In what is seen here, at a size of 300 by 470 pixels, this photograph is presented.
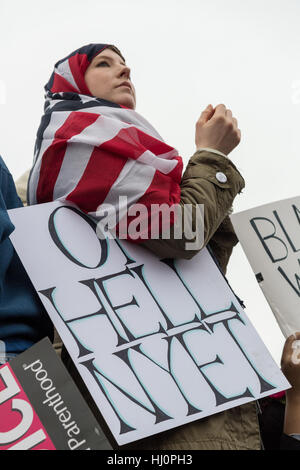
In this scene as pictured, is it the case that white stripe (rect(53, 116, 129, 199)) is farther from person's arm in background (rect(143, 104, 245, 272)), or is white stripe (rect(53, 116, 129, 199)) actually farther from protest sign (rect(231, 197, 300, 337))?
protest sign (rect(231, 197, 300, 337))

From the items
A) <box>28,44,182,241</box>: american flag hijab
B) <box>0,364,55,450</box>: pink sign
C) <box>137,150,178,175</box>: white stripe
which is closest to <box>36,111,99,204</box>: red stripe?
<box>28,44,182,241</box>: american flag hijab

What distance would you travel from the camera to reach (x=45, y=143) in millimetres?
829

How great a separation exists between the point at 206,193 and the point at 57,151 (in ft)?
0.77

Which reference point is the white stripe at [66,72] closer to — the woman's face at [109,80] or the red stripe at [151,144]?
the woman's face at [109,80]

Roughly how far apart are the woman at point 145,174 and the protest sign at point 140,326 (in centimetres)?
4

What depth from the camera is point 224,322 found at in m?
0.75

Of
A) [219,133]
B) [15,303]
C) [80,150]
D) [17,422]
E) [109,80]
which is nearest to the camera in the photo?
[17,422]

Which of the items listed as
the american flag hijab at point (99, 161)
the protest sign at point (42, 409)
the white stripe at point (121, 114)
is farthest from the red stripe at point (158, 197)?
the protest sign at point (42, 409)

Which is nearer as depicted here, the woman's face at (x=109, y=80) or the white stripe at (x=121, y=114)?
the white stripe at (x=121, y=114)

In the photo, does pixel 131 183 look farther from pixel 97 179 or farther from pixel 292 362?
pixel 292 362

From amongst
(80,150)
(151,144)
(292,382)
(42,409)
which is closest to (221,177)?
(151,144)

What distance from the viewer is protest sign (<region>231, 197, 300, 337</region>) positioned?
83 cm

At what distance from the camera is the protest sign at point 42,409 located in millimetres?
514

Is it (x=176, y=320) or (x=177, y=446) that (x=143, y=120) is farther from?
(x=177, y=446)
